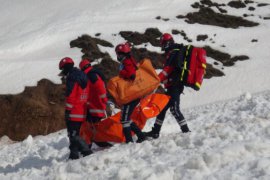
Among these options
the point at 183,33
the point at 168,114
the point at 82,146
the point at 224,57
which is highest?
the point at 82,146

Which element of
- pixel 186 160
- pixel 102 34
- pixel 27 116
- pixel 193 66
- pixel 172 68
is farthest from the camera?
pixel 102 34

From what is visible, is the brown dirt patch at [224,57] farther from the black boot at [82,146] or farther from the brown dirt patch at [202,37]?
the black boot at [82,146]

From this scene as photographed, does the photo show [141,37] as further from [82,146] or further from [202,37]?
[82,146]

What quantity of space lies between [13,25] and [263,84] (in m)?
24.6

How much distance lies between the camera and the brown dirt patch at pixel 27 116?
768 inches

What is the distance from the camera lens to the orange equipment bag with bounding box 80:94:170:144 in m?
9.88

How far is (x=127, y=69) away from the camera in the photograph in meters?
9.20

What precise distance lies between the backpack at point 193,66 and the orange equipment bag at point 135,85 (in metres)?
0.63

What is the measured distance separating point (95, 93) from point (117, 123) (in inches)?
31.9

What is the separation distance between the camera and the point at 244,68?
31578mm

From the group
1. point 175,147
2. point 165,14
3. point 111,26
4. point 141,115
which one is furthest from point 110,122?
point 165,14

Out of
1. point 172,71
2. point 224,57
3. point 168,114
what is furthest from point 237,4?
point 172,71

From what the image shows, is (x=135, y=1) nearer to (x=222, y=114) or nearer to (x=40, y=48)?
(x=40, y=48)

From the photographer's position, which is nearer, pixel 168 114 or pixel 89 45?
pixel 168 114
